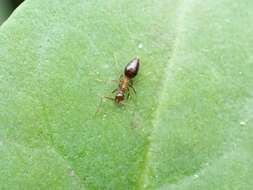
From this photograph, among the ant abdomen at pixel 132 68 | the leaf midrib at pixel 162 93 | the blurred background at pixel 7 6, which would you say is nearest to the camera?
the leaf midrib at pixel 162 93

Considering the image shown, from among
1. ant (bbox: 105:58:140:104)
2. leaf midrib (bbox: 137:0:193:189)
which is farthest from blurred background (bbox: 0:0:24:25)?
leaf midrib (bbox: 137:0:193:189)

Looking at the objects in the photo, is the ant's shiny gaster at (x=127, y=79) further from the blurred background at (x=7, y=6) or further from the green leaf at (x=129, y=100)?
the blurred background at (x=7, y=6)

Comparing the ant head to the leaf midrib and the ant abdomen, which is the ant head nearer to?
the ant abdomen

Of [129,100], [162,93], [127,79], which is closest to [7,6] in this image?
[127,79]

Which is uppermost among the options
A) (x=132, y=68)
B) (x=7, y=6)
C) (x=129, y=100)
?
(x=7, y=6)

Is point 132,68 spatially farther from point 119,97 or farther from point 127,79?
point 119,97

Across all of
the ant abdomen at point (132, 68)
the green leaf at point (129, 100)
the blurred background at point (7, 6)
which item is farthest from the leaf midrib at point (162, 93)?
the blurred background at point (7, 6)

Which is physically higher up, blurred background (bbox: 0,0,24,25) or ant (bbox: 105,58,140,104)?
blurred background (bbox: 0,0,24,25)
